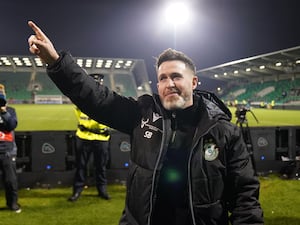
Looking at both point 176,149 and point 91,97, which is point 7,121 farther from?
point 176,149

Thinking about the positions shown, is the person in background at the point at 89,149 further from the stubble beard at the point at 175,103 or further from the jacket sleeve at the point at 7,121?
the stubble beard at the point at 175,103

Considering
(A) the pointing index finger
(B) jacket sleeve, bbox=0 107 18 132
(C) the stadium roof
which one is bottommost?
(B) jacket sleeve, bbox=0 107 18 132

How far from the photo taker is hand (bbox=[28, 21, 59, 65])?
1.43 metres

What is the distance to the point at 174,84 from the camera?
5.24ft

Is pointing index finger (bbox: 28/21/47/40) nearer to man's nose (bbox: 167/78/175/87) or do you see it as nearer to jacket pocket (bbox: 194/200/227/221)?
man's nose (bbox: 167/78/175/87)

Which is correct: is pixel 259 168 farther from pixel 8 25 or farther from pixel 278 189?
pixel 8 25

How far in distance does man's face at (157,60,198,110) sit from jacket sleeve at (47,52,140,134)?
239 millimetres

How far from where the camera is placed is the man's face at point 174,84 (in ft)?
5.24

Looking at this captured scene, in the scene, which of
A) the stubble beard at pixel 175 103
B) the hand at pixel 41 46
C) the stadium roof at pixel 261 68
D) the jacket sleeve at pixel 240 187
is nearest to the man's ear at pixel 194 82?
the stubble beard at pixel 175 103

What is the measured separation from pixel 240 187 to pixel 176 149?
0.39 meters

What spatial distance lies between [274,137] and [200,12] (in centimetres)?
621

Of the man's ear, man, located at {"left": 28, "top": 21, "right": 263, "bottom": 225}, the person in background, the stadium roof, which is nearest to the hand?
man, located at {"left": 28, "top": 21, "right": 263, "bottom": 225}

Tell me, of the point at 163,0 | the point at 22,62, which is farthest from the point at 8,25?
the point at 163,0

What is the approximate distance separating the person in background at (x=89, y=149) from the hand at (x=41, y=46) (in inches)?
137
